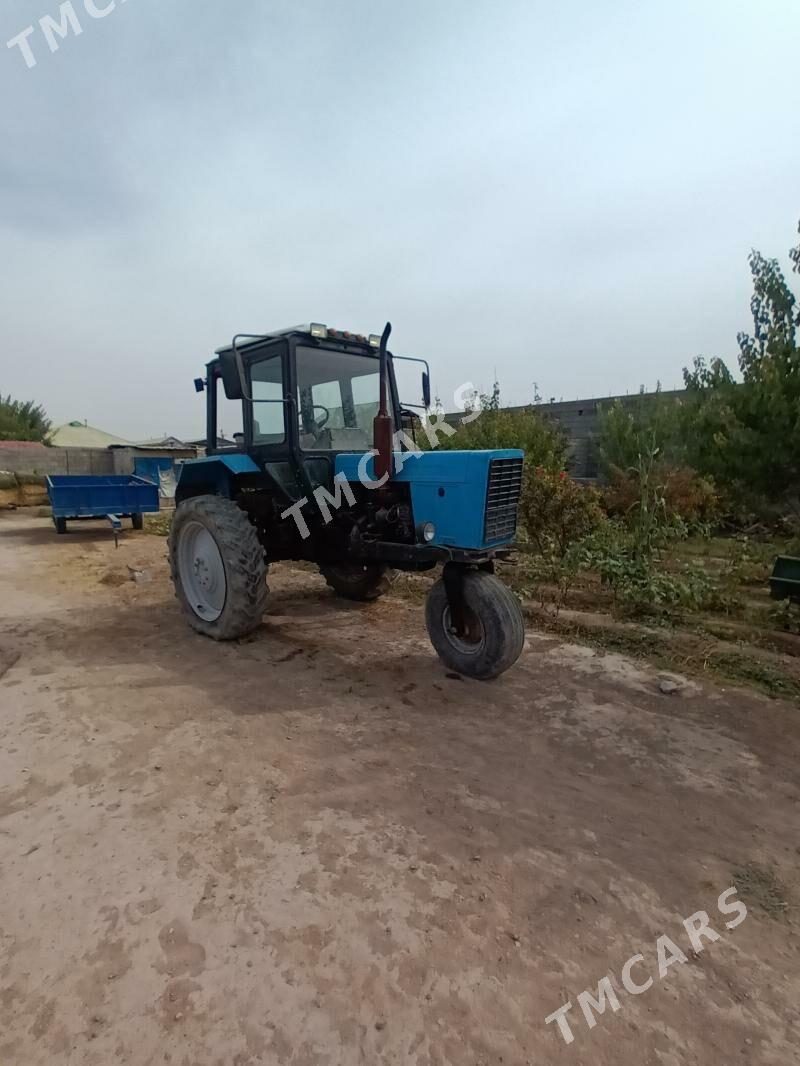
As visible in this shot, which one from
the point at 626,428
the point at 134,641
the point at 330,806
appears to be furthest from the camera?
the point at 626,428

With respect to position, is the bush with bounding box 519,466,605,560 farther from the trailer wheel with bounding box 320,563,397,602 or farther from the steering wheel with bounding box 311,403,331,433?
the steering wheel with bounding box 311,403,331,433

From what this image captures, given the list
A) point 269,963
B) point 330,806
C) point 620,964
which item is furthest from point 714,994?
point 330,806

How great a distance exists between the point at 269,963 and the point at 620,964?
1.04m

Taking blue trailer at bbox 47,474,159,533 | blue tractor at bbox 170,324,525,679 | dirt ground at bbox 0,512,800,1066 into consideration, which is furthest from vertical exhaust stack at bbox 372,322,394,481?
blue trailer at bbox 47,474,159,533

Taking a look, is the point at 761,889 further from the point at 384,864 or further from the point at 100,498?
the point at 100,498

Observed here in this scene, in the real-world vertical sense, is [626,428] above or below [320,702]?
above

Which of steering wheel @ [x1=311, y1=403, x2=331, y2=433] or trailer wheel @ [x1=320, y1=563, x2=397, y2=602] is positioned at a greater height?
steering wheel @ [x1=311, y1=403, x2=331, y2=433]

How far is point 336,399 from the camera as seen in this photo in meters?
4.75

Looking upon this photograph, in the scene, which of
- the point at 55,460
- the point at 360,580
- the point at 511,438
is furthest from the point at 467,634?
the point at 55,460

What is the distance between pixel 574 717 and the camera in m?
3.45

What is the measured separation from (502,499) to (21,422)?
3729 centimetres

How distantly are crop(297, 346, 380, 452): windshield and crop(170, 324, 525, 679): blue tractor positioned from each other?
0.03ft

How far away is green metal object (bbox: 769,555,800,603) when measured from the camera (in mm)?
5426

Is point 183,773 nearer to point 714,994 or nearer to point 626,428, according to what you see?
point 714,994
